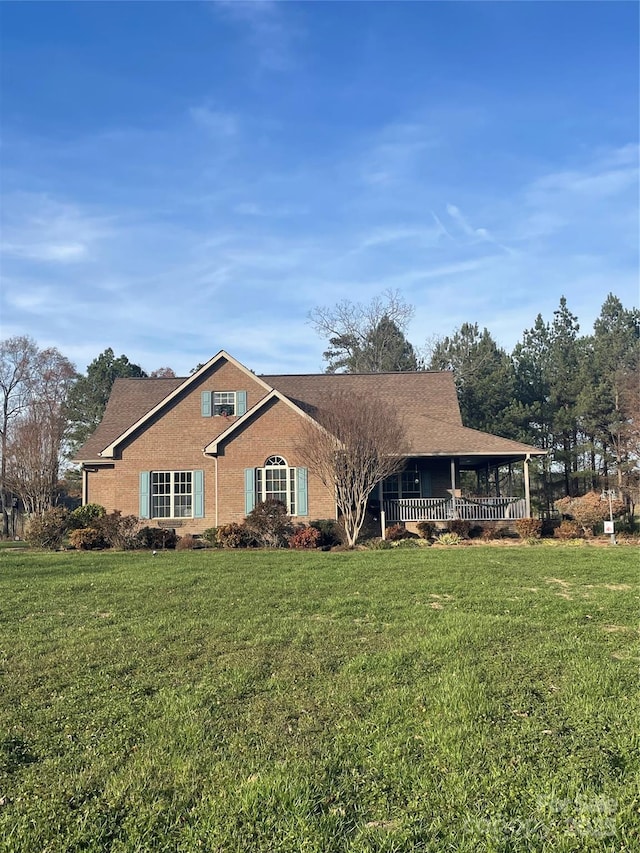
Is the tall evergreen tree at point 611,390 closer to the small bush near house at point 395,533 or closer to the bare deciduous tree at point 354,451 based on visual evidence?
the small bush near house at point 395,533

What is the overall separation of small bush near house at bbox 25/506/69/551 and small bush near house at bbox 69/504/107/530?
42.2 inches

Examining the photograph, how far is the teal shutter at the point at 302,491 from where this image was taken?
22.7 metres

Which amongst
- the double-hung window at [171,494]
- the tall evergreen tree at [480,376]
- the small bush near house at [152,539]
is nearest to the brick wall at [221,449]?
the double-hung window at [171,494]

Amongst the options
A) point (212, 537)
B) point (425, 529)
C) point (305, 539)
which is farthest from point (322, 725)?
point (425, 529)

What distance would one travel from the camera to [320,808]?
3791 millimetres

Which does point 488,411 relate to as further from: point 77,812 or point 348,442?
point 77,812

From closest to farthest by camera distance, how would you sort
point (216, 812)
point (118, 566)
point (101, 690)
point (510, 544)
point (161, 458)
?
point (216, 812) → point (101, 690) → point (118, 566) → point (510, 544) → point (161, 458)

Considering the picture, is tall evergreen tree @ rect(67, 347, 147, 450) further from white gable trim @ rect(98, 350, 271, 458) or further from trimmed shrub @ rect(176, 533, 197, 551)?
trimmed shrub @ rect(176, 533, 197, 551)

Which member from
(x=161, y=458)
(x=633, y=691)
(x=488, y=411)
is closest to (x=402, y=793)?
(x=633, y=691)

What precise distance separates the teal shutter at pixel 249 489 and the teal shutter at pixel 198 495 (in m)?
1.59

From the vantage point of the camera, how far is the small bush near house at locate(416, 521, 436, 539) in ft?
71.2

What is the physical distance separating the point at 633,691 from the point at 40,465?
110 ft

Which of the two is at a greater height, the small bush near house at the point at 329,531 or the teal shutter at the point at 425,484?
the teal shutter at the point at 425,484

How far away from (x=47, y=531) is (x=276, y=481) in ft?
24.4
